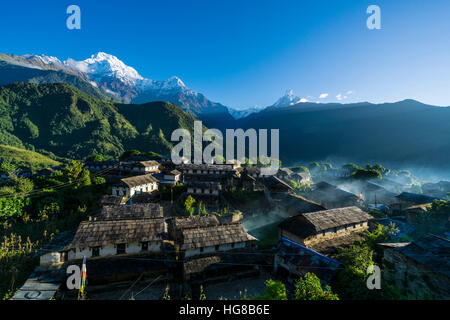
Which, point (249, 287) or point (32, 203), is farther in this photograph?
point (32, 203)

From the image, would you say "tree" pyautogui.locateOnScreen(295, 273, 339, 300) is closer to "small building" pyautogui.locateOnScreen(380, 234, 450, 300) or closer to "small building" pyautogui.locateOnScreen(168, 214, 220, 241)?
"small building" pyautogui.locateOnScreen(380, 234, 450, 300)

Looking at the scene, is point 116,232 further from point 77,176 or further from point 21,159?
point 21,159

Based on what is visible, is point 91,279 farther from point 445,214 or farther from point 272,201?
point 445,214

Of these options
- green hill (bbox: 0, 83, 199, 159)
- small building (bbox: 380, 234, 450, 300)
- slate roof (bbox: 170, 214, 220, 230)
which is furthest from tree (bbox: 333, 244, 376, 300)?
green hill (bbox: 0, 83, 199, 159)

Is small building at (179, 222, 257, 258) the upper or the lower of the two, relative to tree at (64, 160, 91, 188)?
lower

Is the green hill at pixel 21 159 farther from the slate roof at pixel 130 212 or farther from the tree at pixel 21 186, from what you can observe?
the slate roof at pixel 130 212

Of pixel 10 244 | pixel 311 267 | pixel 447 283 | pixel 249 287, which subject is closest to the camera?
pixel 447 283

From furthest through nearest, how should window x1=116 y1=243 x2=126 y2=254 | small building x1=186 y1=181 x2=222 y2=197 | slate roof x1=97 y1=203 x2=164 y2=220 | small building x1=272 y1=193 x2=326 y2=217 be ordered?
1. small building x1=186 y1=181 x2=222 y2=197
2. small building x1=272 y1=193 x2=326 y2=217
3. slate roof x1=97 y1=203 x2=164 y2=220
4. window x1=116 y1=243 x2=126 y2=254

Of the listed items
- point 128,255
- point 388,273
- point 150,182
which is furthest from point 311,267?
point 150,182
